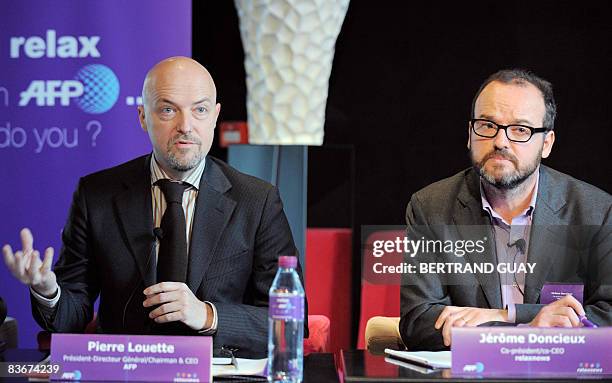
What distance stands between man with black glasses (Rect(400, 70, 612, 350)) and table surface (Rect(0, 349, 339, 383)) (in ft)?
0.93

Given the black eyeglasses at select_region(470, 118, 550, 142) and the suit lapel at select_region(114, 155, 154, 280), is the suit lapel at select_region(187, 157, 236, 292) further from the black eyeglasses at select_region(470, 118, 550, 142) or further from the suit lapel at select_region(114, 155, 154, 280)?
the black eyeglasses at select_region(470, 118, 550, 142)

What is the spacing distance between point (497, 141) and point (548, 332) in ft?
2.26

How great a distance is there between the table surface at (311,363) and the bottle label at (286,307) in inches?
6.2

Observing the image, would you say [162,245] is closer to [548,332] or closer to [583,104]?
[548,332]

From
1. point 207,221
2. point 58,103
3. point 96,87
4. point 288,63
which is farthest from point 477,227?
point 58,103

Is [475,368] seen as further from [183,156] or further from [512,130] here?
[183,156]

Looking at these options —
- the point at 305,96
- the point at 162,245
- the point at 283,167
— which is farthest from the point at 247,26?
the point at 162,245

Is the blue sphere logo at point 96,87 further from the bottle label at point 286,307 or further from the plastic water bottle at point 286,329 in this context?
the bottle label at point 286,307

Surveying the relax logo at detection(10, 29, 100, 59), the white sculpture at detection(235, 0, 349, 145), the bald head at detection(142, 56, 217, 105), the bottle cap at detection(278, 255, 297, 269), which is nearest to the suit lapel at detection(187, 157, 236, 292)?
the bald head at detection(142, 56, 217, 105)

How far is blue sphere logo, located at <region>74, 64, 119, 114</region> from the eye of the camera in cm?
400

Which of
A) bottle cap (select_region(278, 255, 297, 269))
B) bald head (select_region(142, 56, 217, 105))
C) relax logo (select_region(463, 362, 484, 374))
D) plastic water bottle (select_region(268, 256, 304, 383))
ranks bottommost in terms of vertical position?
relax logo (select_region(463, 362, 484, 374))

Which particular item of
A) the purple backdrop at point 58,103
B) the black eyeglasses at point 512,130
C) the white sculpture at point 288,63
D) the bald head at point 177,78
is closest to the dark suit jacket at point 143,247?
the bald head at point 177,78

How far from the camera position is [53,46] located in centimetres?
402

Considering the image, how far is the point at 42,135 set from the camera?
401 centimetres
